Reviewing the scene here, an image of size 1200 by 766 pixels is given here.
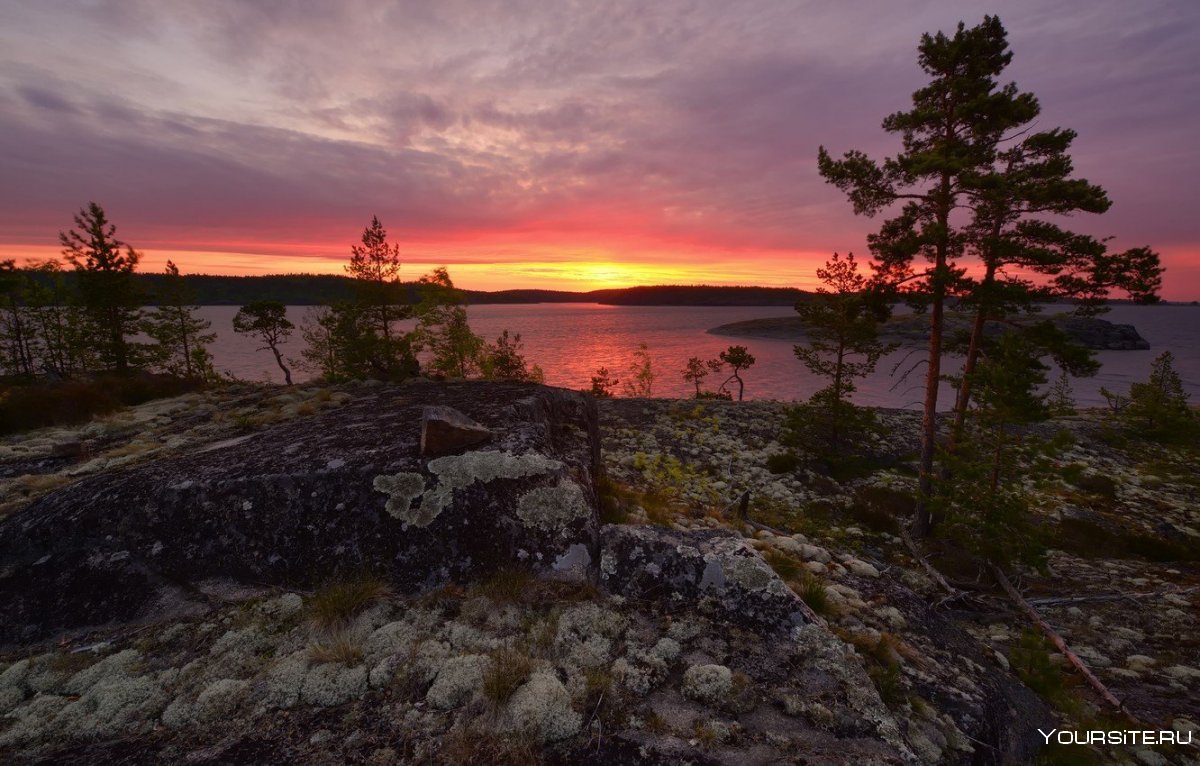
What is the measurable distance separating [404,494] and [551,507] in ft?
4.92

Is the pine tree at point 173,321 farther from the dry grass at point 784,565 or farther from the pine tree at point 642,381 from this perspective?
the dry grass at point 784,565

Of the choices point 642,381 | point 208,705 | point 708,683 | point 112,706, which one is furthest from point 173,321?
point 708,683

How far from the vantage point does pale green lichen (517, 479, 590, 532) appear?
4645mm

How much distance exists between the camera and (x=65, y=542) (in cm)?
443

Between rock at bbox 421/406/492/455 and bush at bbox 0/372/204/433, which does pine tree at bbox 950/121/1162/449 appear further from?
bush at bbox 0/372/204/433

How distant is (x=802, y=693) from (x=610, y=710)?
50.9 inches

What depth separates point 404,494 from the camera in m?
4.68

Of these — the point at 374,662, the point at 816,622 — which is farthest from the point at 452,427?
the point at 816,622

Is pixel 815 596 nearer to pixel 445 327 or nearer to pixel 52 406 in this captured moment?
pixel 52 406

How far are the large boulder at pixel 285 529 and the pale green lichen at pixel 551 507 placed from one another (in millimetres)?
11

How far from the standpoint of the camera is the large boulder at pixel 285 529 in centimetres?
419

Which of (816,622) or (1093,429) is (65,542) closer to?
(816,622)

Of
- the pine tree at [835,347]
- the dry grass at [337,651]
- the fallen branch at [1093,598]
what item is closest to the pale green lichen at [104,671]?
the dry grass at [337,651]

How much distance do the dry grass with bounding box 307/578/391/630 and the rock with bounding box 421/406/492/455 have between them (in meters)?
1.47
